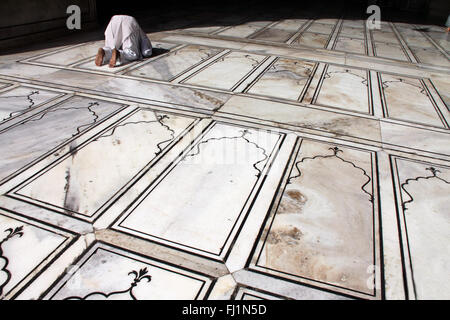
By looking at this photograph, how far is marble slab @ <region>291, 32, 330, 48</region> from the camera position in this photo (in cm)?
323

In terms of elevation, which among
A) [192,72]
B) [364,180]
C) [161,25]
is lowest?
[364,180]

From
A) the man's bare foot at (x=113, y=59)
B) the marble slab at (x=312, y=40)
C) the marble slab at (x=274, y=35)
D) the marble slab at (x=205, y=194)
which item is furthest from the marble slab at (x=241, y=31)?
the marble slab at (x=205, y=194)

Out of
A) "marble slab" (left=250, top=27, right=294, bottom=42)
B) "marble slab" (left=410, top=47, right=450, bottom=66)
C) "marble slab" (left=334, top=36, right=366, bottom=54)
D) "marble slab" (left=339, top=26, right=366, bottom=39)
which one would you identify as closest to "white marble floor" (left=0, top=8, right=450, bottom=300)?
"marble slab" (left=410, top=47, right=450, bottom=66)

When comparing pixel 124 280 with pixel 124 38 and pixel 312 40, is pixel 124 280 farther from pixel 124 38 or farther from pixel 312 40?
pixel 312 40

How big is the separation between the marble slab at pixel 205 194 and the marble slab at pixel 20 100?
2.95 ft

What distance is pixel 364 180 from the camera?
4.00 feet

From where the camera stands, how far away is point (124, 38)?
232 cm

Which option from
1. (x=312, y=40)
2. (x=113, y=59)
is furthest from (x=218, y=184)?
(x=312, y=40)

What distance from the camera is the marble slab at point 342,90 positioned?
74.5 inches

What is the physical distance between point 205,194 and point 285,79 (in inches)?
54.0

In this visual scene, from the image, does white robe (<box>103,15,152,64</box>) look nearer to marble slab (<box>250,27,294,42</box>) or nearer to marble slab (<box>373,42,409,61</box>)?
marble slab (<box>250,27,294,42</box>)
